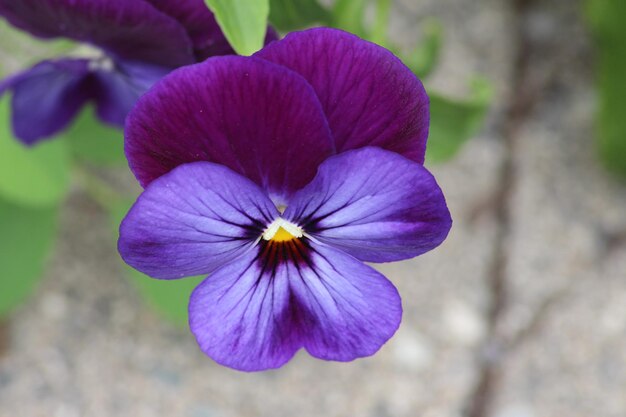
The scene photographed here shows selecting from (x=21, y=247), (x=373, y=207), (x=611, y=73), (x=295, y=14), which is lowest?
(x=21, y=247)

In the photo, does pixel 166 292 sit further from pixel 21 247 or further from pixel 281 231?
pixel 281 231

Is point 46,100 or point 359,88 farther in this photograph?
point 46,100

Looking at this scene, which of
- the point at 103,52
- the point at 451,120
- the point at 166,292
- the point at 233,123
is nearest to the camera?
the point at 233,123

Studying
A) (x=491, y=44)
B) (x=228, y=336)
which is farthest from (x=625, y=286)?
(x=228, y=336)

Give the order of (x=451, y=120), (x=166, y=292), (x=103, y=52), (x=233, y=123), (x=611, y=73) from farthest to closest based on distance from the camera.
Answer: (x=611, y=73), (x=166, y=292), (x=451, y=120), (x=103, y=52), (x=233, y=123)

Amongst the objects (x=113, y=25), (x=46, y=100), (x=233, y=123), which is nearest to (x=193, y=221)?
(x=233, y=123)

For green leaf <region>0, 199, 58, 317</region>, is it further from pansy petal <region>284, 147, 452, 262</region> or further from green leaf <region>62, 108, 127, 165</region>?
pansy petal <region>284, 147, 452, 262</region>

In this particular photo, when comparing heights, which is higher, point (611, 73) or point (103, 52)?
point (611, 73)
